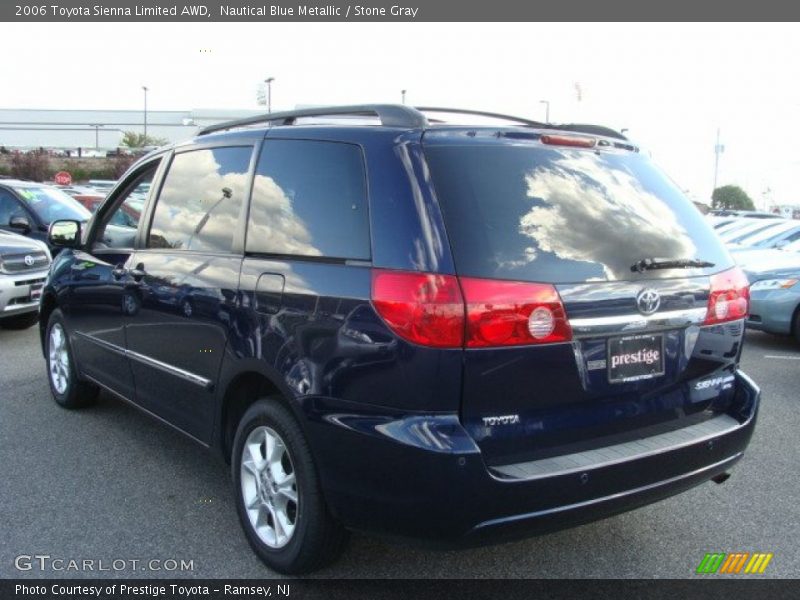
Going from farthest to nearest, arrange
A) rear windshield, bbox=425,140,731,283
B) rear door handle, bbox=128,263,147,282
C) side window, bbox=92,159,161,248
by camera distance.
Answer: side window, bbox=92,159,161,248 < rear door handle, bbox=128,263,147,282 < rear windshield, bbox=425,140,731,283

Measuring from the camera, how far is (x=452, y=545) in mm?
2623

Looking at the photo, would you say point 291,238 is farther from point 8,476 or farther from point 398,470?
point 8,476

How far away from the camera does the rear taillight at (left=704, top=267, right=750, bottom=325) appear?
124 inches

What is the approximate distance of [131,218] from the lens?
5.56m

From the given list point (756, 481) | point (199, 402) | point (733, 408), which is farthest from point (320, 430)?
point (756, 481)

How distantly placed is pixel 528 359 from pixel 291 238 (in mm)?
1161

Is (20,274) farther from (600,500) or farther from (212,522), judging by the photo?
(600,500)

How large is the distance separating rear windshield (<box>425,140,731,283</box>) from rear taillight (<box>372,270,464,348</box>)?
11 cm

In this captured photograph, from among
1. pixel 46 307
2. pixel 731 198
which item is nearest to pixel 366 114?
pixel 46 307

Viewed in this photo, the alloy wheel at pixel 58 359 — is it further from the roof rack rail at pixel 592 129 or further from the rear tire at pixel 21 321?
the roof rack rail at pixel 592 129

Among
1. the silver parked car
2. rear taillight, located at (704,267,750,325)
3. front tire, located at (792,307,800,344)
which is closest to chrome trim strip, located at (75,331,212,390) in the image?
rear taillight, located at (704,267,750,325)

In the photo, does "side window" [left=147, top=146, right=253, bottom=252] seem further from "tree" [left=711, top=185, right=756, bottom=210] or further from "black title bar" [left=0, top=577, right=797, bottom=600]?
"tree" [left=711, top=185, right=756, bottom=210]

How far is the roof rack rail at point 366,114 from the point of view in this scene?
293 cm

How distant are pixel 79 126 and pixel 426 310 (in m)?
101
